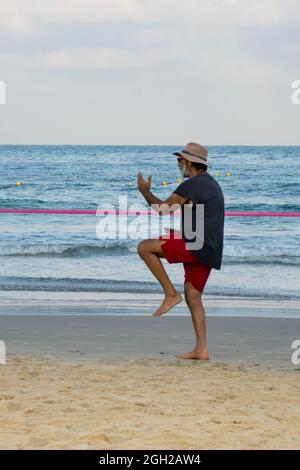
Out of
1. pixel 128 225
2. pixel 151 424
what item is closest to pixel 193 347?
pixel 151 424

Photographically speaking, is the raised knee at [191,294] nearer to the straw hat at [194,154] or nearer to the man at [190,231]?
the man at [190,231]

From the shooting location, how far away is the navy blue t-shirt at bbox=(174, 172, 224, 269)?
6.33 m

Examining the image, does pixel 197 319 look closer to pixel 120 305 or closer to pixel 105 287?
pixel 120 305

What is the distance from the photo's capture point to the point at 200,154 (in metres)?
6.49

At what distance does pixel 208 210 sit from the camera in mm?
6383

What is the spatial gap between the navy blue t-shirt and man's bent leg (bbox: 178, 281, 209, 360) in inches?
9.8

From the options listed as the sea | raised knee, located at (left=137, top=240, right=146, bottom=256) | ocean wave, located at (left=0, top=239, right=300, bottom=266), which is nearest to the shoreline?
the sea

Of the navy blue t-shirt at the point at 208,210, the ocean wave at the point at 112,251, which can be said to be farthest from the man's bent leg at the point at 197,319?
the ocean wave at the point at 112,251

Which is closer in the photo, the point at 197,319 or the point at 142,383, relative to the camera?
the point at 142,383

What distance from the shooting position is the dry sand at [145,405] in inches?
177

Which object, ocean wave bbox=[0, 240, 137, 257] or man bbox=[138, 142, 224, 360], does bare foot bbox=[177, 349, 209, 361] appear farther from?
ocean wave bbox=[0, 240, 137, 257]

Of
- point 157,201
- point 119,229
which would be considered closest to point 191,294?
point 157,201

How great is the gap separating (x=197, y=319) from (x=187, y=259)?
47cm

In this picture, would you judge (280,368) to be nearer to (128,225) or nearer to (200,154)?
(200,154)
